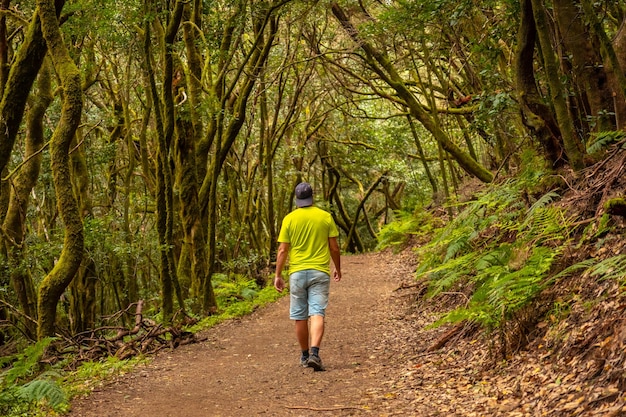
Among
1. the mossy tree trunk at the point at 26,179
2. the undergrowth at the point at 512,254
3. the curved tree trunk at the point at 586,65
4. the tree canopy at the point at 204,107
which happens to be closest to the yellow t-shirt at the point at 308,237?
the undergrowth at the point at 512,254

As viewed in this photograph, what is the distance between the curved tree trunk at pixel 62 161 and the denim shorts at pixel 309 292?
2.74 metres

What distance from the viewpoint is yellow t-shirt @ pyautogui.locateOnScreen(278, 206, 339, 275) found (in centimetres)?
714

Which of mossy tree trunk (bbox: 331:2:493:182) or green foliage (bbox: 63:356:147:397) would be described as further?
mossy tree trunk (bbox: 331:2:493:182)

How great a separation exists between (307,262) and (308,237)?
28 cm

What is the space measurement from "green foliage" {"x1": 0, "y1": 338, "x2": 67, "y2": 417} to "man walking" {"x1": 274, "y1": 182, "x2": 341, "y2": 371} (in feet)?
8.30

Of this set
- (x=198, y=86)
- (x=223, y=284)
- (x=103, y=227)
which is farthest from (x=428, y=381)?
(x=103, y=227)

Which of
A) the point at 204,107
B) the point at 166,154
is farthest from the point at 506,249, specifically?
the point at 204,107

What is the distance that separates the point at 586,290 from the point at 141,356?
5657 mm

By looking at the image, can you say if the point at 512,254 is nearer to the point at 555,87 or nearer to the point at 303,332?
the point at 555,87

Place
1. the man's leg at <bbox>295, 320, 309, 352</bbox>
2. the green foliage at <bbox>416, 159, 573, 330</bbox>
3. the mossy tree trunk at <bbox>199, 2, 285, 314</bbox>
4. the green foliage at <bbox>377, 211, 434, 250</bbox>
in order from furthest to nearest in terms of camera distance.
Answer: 1. the green foliage at <bbox>377, 211, 434, 250</bbox>
2. the mossy tree trunk at <bbox>199, 2, 285, 314</bbox>
3. the man's leg at <bbox>295, 320, 309, 352</bbox>
4. the green foliage at <bbox>416, 159, 573, 330</bbox>

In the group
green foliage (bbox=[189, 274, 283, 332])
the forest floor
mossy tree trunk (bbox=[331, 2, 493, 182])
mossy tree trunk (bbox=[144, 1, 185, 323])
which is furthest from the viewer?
mossy tree trunk (bbox=[331, 2, 493, 182])

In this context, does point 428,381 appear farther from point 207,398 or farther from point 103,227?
point 103,227

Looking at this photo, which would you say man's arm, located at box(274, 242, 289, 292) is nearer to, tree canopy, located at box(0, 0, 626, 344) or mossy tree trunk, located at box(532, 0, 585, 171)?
tree canopy, located at box(0, 0, 626, 344)

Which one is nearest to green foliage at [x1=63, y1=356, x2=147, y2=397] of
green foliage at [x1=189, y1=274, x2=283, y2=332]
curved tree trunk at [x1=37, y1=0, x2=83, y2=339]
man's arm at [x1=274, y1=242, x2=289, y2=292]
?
curved tree trunk at [x1=37, y1=0, x2=83, y2=339]
